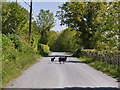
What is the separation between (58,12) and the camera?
52.0 metres

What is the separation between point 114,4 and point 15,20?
2536 centimetres

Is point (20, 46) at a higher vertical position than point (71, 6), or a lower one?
lower

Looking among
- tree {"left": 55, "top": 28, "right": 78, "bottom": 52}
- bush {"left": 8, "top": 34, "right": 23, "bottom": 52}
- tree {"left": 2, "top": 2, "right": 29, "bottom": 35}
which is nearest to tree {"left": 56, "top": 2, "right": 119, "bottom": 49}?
tree {"left": 2, "top": 2, "right": 29, "bottom": 35}

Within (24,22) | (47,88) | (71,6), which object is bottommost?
(47,88)

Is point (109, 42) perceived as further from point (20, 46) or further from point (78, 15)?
point (20, 46)

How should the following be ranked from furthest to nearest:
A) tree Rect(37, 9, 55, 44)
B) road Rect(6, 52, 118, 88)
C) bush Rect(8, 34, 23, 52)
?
tree Rect(37, 9, 55, 44) < bush Rect(8, 34, 23, 52) < road Rect(6, 52, 118, 88)

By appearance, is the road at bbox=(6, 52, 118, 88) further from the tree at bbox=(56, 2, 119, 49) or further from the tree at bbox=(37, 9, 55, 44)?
the tree at bbox=(37, 9, 55, 44)

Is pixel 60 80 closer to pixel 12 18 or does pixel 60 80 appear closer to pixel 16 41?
pixel 16 41

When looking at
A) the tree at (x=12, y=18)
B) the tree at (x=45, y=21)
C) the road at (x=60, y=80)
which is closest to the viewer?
the road at (x=60, y=80)

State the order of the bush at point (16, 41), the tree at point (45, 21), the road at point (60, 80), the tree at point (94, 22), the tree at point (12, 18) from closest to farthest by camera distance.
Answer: the road at point (60, 80)
the bush at point (16, 41)
the tree at point (94, 22)
the tree at point (12, 18)
the tree at point (45, 21)

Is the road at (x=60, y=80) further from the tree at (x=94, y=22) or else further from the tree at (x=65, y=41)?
the tree at (x=65, y=41)

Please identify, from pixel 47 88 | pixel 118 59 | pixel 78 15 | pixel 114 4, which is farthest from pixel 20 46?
pixel 114 4

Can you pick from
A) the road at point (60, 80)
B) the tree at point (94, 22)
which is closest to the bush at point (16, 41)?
the road at point (60, 80)

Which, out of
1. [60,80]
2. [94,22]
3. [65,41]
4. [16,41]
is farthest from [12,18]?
[65,41]
